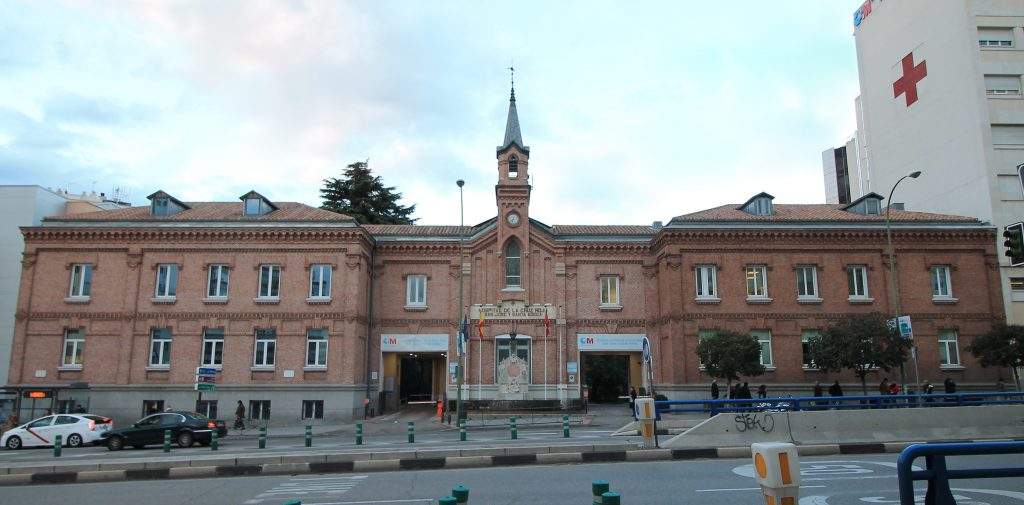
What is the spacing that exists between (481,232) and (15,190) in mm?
29800

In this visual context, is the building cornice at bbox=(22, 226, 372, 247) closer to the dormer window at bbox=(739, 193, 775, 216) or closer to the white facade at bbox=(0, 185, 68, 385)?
the white facade at bbox=(0, 185, 68, 385)

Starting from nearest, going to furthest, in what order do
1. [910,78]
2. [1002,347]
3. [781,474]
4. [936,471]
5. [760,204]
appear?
[936,471] < [781,474] < [1002,347] < [760,204] < [910,78]

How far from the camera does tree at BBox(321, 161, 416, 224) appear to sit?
2361 inches

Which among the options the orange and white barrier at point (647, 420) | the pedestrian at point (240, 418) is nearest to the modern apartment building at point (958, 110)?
the orange and white barrier at point (647, 420)

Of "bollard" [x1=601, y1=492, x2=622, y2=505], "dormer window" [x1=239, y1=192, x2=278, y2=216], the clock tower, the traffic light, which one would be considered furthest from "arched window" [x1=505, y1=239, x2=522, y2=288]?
"bollard" [x1=601, y1=492, x2=622, y2=505]

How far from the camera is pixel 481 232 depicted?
39.9 metres

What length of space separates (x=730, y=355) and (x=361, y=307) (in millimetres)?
18900

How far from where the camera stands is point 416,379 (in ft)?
161

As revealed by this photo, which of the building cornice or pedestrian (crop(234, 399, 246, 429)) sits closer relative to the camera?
pedestrian (crop(234, 399, 246, 429))

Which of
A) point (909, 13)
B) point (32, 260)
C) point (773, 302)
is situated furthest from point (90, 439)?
point (909, 13)

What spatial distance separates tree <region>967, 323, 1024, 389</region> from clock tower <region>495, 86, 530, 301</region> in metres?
22.6

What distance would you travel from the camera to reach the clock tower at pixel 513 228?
39562mm

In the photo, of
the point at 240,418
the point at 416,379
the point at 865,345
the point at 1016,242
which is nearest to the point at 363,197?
the point at 416,379

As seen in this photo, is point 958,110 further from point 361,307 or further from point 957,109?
point 361,307
